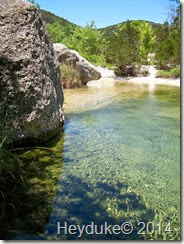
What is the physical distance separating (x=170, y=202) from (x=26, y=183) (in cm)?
158

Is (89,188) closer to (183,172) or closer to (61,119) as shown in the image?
(183,172)

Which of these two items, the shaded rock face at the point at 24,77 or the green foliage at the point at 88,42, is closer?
the shaded rock face at the point at 24,77

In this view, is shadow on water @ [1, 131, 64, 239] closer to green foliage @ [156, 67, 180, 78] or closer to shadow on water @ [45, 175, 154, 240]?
shadow on water @ [45, 175, 154, 240]

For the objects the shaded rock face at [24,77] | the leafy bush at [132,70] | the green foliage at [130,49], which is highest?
the green foliage at [130,49]

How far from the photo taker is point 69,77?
40.2 ft

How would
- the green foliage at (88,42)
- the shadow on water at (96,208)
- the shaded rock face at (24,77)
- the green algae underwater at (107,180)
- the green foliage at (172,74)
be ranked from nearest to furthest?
the shadow on water at (96,208)
the green algae underwater at (107,180)
the shaded rock face at (24,77)
the green foliage at (172,74)
the green foliage at (88,42)

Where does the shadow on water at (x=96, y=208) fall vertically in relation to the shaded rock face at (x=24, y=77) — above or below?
below

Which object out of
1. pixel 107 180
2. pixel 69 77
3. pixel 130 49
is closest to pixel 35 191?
pixel 107 180

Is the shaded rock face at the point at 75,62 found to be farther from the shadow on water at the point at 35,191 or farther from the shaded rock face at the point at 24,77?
the shadow on water at the point at 35,191

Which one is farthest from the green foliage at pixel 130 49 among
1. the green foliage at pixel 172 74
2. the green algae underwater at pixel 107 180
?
the green algae underwater at pixel 107 180

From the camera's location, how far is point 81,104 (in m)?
8.34

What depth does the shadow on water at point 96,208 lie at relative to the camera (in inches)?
91.4

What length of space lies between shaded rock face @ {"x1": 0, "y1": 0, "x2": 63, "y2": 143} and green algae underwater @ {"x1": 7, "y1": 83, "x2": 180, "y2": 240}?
36 centimetres

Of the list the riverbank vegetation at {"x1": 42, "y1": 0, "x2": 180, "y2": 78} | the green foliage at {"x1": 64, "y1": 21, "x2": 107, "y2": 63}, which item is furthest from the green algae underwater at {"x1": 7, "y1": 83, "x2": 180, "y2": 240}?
the green foliage at {"x1": 64, "y1": 21, "x2": 107, "y2": 63}
